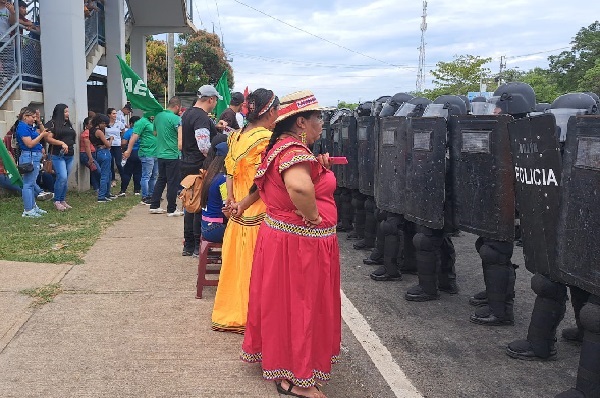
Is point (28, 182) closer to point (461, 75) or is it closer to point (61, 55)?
point (61, 55)

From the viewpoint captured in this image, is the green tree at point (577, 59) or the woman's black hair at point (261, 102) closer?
the woman's black hair at point (261, 102)

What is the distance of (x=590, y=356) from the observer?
324 centimetres

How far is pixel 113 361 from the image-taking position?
154 inches

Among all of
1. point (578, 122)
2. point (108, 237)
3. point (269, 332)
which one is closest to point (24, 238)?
point (108, 237)

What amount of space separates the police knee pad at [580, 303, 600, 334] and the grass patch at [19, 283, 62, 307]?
13.9ft

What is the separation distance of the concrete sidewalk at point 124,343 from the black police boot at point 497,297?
4.04 ft

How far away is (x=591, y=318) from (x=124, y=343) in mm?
3114

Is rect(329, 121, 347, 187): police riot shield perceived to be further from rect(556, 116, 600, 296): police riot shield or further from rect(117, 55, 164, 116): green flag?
rect(556, 116, 600, 296): police riot shield

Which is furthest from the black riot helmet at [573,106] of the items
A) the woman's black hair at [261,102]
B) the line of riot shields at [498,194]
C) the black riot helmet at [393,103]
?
the woman's black hair at [261,102]

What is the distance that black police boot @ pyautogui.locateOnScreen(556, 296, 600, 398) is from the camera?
321cm

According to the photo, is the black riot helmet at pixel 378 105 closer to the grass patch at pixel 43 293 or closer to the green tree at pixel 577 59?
the grass patch at pixel 43 293

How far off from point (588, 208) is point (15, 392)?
3499 millimetres

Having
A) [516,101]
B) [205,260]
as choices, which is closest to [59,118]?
[205,260]

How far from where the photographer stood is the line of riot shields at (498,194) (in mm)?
3271
